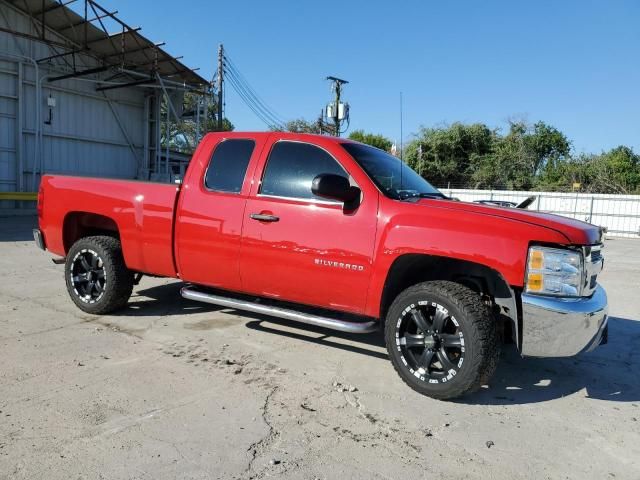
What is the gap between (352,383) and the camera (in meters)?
4.07

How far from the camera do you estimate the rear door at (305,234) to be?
4078 millimetres

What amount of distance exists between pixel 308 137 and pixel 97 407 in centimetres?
265

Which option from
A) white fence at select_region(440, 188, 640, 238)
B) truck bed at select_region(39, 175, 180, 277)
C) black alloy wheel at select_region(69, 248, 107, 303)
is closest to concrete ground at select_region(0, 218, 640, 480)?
black alloy wheel at select_region(69, 248, 107, 303)

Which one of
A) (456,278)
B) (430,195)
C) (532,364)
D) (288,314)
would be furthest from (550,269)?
(288,314)

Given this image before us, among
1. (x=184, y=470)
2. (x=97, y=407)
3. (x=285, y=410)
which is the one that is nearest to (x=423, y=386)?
(x=285, y=410)

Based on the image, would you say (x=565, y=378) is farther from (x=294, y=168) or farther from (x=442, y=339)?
(x=294, y=168)

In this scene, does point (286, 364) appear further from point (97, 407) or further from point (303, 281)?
point (97, 407)

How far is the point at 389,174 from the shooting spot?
15.0ft

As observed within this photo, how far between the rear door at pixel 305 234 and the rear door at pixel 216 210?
121 millimetres

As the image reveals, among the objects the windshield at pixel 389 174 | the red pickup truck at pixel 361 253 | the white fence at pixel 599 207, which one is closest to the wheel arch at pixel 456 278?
the red pickup truck at pixel 361 253

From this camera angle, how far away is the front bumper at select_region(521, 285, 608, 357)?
137 inches

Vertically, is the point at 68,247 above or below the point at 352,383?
above

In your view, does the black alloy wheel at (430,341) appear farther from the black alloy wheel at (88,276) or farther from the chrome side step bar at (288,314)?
the black alloy wheel at (88,276)

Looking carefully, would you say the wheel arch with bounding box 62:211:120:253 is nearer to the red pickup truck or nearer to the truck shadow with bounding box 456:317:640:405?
the red pickup truck
